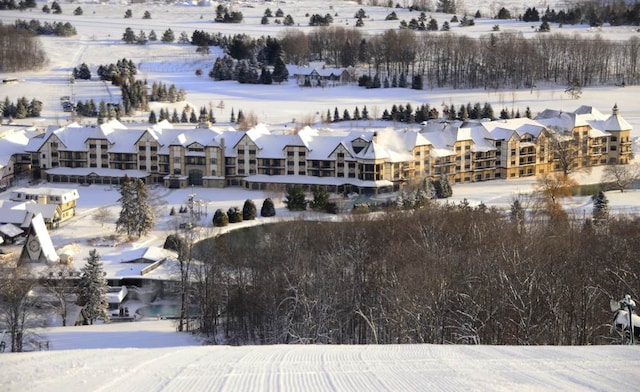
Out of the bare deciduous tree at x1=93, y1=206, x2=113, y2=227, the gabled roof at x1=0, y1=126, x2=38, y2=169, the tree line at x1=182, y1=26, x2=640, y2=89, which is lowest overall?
the bare deciduous tree at x1=93, y1=206, x2=113, y2=227

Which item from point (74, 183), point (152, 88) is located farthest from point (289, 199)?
point (152, 88)

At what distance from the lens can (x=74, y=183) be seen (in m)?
22.4

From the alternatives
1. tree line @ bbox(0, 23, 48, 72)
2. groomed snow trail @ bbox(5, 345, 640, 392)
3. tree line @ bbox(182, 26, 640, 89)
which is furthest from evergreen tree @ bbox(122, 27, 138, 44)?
groomed snow trail @ bbox(5, 345, 640, 392)

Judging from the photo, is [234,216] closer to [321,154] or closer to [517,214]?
[321,154]

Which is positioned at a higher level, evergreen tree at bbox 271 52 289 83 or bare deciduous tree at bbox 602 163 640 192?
evergreen tree at bbox 271 52 289 83

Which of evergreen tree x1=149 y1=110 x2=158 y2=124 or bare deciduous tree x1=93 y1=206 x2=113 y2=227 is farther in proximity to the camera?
evergreen tree x1=149 y1=110 x2=158 y2=124

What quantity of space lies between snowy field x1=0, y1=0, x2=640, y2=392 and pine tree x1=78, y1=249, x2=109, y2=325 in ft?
2.39

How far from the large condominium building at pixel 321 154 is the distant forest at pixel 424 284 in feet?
21.1

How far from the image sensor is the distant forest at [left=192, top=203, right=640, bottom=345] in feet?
37.0

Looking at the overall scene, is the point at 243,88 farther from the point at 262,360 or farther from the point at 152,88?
the point at 262,360

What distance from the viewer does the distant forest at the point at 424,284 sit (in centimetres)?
1128

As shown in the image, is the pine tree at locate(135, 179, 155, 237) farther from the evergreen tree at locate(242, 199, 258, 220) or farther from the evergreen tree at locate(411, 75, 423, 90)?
the evergreen tree at locate(411, 75, 423, 90)

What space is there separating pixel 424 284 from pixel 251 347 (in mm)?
3096

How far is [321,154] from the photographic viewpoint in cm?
2178
